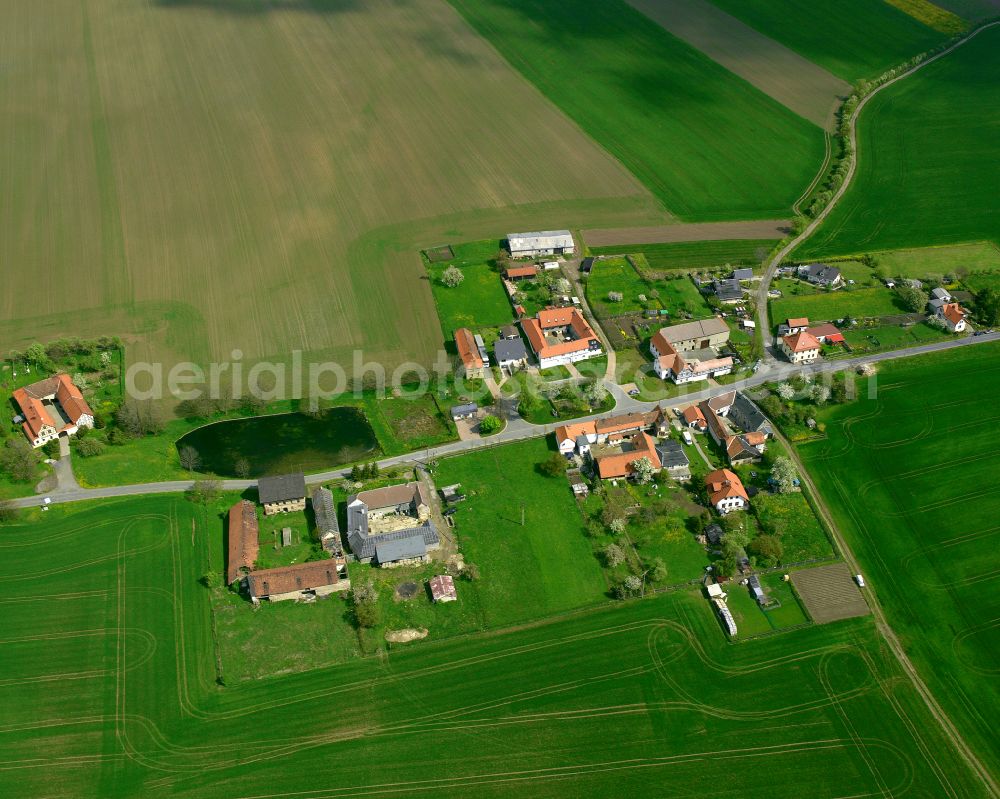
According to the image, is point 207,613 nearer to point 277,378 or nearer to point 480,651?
point 480,651

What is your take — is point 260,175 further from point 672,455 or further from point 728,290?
point 672,455

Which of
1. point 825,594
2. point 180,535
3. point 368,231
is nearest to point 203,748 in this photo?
point 180,535

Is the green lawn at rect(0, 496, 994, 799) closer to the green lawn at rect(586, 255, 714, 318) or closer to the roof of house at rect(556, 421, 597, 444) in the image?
the roof of house at rect(556, 421, 597, 444)

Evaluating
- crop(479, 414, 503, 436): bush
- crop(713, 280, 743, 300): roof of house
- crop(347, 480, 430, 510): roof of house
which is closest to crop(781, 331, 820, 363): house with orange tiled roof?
crop(713, 280, 743, 300): roof of house

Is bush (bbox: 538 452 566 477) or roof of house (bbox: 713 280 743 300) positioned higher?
roof of house (bbox: 713 280 743 300)

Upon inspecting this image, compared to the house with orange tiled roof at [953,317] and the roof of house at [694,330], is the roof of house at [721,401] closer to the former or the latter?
the roof of house at [694,330]

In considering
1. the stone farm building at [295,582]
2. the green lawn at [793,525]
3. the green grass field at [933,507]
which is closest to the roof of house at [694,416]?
the green grass field at [933,507]
